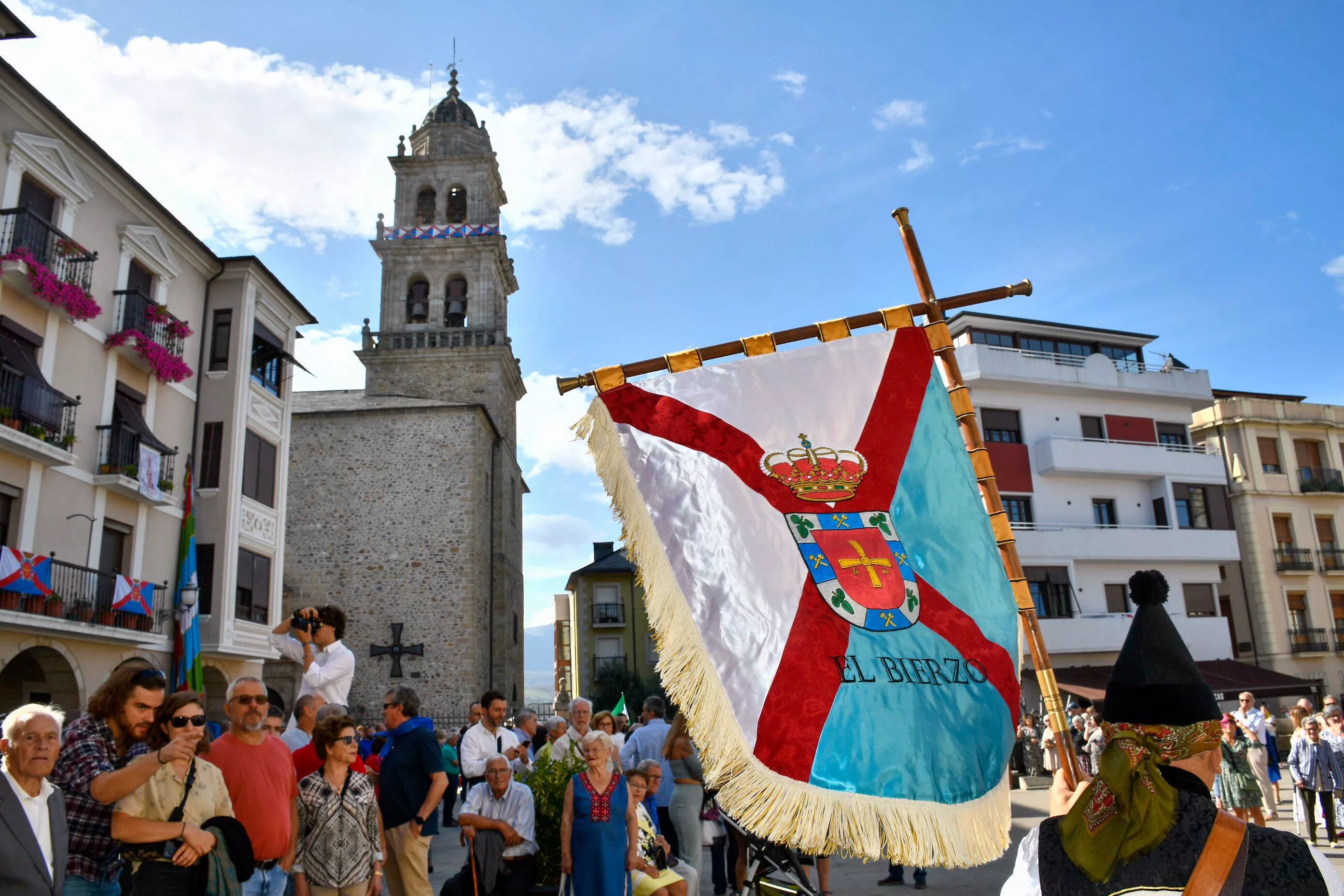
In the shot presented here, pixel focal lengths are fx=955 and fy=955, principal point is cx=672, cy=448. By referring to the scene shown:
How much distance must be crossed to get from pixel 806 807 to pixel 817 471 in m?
1.35

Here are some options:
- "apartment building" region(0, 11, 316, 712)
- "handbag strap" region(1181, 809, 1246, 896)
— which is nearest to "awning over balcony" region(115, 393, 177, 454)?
"apartment building" region(0, 11, 316, 712)

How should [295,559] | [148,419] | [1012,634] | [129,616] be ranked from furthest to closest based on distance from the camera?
[295,559], [148,419], [129,616], [1012,634]

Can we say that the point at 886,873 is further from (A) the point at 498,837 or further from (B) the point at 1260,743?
(B) the point at 1260,743

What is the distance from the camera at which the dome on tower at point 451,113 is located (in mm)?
37812

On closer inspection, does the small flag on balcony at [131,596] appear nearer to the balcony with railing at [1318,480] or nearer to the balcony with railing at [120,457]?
the balcony with railing at [120,457]

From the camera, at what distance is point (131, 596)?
15.9 metres

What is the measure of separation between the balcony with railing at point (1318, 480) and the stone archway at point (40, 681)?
3331 centimetres

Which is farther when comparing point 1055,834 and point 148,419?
point 148,419

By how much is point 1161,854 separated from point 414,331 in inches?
1349

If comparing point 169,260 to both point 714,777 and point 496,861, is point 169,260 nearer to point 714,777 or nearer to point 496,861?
point 496,861

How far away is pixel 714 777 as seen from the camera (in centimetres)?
319

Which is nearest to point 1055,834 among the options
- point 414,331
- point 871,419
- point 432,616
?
point 871,419

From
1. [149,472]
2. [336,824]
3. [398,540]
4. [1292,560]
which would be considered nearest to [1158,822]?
[336,824]

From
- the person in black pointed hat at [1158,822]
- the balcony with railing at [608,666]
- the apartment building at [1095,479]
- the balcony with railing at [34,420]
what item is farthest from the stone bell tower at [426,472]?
the person in black pointed hat at [1158,822]
